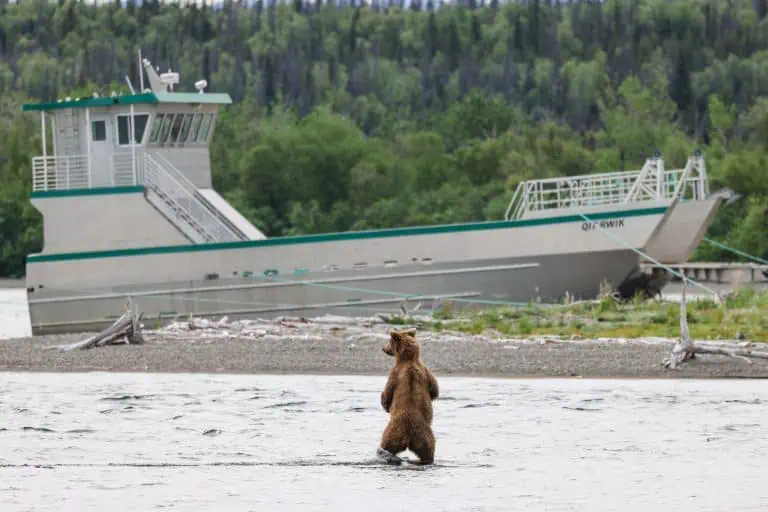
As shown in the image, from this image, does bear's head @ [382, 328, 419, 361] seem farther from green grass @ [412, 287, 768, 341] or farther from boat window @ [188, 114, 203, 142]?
boat window @ [188, 114, 203, 142]

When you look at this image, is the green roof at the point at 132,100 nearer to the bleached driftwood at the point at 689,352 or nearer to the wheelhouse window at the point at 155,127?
the wheelhouse window at the point at 155,127

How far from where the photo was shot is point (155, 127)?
38938mm

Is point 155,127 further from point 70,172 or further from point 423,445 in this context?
point 423,445

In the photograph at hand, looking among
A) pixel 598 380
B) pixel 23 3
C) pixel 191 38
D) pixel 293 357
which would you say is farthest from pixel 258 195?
pixel 23 3

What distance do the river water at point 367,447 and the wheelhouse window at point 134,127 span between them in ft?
41.5

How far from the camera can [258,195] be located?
66688 millimetres

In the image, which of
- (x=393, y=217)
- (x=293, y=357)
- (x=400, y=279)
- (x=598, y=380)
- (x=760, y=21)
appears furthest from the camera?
(x=760, y=21)

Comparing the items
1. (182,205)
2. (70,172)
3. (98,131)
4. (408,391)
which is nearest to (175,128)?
(98,131)

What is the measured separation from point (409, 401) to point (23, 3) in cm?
13836

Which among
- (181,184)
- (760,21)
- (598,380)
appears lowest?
(598,380)

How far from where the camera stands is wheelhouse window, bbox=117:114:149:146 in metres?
38.8

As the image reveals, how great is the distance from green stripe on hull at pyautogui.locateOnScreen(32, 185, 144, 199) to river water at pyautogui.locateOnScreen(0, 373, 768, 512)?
11.5 m

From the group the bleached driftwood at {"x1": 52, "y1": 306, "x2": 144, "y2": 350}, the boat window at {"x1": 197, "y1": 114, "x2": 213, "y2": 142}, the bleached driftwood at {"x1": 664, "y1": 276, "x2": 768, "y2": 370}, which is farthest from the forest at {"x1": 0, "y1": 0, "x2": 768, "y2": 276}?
the bleached driftwood at {"x1": 664, "y1": 276, "x2": 768, "y2": 370}

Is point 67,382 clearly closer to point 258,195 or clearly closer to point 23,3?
point 258,195
